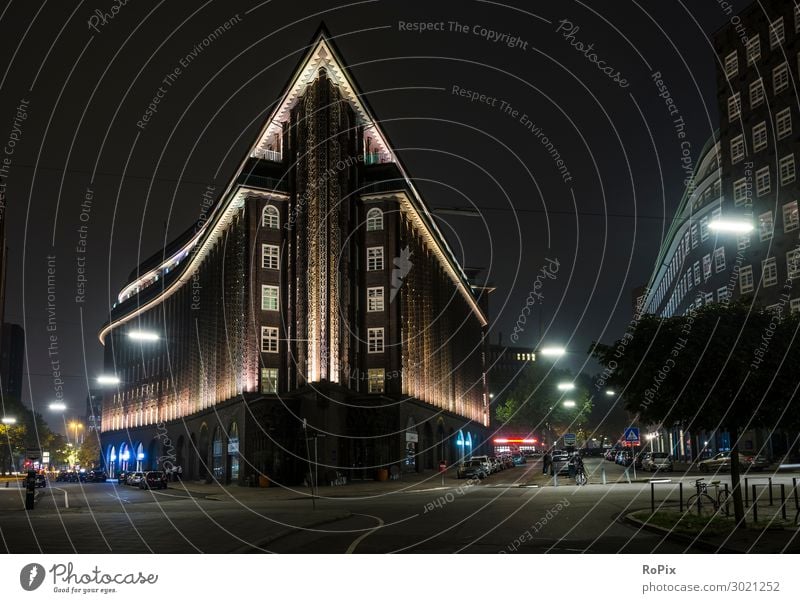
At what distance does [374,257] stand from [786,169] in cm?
3649

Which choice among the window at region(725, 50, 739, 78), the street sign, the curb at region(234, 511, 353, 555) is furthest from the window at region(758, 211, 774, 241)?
the curb at region(234, 511, 353, 555)

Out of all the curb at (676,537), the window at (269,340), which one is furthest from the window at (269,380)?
the curb at (676,537)

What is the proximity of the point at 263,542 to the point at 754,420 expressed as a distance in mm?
13642

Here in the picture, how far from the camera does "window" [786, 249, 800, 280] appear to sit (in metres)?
73.9

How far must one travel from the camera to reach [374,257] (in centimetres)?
8100

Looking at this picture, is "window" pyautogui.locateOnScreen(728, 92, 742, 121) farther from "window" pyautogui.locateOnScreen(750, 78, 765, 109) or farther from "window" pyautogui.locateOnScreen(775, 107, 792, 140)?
"window" pyautogui.locateOnScreen(775, 107, 792, 140)

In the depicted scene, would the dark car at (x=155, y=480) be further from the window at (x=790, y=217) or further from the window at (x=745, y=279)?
the window at (x=790, y=217)

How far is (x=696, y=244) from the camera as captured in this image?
107750 mm

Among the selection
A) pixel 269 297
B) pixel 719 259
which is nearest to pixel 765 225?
pixel 719 259

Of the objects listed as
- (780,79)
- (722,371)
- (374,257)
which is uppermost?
(780,79)

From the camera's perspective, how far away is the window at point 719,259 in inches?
3686

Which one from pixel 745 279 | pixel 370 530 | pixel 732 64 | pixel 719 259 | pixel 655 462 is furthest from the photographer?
pixel 719 259

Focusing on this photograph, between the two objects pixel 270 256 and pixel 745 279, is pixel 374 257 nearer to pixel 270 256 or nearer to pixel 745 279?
pixel 270 256
